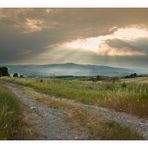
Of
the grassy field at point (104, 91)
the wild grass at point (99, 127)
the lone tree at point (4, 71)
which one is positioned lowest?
the wild grass at point (99, 127)

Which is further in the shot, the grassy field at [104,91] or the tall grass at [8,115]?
the grassy field at [104,91]

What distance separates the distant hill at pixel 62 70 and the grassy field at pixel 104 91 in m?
0.08

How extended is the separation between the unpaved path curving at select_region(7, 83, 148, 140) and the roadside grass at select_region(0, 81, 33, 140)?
16 centimetres

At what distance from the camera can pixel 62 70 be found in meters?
5.66

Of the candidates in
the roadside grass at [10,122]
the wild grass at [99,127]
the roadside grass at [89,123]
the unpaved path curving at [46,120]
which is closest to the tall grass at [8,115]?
the roadside grass at [10,122]

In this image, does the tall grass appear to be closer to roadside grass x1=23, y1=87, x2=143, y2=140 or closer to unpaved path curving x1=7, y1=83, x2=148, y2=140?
unpaved path curving x1=7, y1=83, x2=148, y2=140

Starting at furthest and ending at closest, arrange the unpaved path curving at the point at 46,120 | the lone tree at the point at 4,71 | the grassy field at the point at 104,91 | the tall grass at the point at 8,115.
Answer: the grassy field at the point at 104,91 → the lone tree at the point at 4,71 → the unpaved path curving at the point at 46,120 → the tall grass at the point at 8,115

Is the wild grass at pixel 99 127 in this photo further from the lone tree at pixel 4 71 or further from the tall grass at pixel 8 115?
the lone tree at pixel 4 71

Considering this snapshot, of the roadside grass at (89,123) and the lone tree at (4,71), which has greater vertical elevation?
the lone tree at (4,71)

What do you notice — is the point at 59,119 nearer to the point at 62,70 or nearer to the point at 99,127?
the point at 99,127

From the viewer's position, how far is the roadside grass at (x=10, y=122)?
4.98 meters

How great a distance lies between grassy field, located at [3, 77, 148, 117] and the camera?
5.68 m
